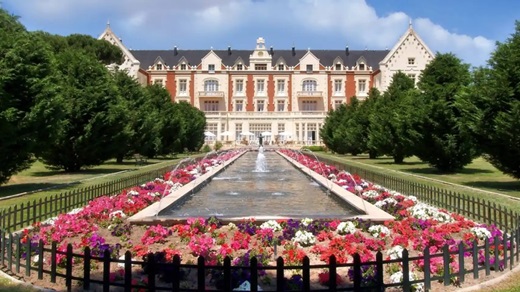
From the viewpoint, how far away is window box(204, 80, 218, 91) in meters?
90.4

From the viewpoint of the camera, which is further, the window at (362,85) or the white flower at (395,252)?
the window at (362,85)

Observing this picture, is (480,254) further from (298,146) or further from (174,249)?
(298,146)

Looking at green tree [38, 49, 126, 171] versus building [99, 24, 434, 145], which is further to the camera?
building [99, 24, 434, 145]

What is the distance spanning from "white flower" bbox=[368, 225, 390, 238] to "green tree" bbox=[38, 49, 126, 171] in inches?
752

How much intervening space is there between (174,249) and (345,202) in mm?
7058

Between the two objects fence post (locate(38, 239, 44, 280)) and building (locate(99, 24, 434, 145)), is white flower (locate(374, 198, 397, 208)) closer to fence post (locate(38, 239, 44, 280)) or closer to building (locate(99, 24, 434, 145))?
fence post (locate(38, 239, 44, 280))

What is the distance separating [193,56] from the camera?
94000mm

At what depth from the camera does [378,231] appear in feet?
33.0

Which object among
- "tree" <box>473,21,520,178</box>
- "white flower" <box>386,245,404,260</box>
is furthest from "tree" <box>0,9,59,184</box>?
"tree" <box>473,21,520,178</box>

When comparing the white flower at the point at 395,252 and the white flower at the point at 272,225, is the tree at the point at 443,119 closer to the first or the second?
the white flower at the point at 272,225

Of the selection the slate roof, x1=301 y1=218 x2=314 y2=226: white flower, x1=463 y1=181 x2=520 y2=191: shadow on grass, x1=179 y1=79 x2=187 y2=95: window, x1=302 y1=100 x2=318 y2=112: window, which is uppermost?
the slate roof

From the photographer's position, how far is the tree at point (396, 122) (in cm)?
2814

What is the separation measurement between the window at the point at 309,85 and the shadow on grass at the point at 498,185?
2766 inches

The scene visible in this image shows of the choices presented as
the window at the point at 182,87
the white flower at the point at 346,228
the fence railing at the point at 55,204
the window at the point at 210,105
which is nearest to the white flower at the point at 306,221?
the white flower at the point at 346,228
